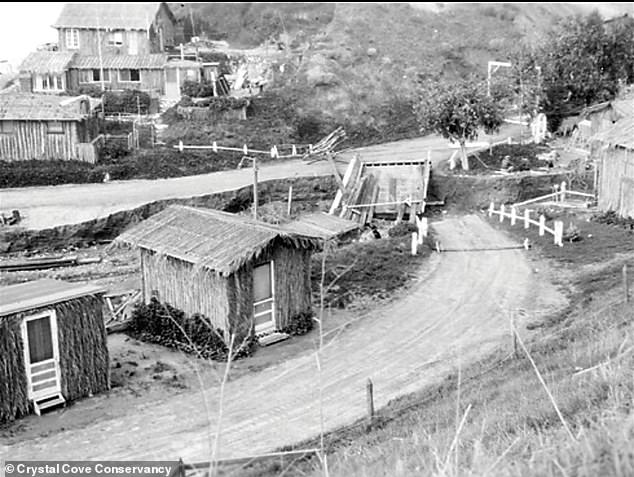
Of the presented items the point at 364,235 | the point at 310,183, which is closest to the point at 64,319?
the point at 364,235

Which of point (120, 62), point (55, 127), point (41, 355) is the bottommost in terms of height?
point (41, 355)

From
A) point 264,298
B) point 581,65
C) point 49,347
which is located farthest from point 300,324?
point 581,65

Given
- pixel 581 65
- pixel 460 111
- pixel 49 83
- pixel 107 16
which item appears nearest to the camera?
pixel 460 111

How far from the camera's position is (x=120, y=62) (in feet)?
171

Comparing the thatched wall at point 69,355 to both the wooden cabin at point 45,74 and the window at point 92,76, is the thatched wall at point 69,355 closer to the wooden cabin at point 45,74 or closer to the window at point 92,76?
the wooden cabin at point 45,74

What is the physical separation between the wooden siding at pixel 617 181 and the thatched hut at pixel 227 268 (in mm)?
12077

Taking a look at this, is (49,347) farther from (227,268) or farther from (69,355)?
(227,268)

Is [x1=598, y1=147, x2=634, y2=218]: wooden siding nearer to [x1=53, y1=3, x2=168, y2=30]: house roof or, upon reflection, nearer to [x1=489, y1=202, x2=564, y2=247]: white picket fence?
[x1=489, y1=202, x2=564, y2=247]: white picket fence

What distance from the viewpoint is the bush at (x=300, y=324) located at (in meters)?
21.4

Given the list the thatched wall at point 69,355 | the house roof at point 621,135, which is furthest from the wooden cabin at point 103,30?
the thatched wall at point 69,355

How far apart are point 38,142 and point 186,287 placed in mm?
23255

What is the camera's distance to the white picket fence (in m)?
27.5

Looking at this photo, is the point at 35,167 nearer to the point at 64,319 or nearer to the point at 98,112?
the point at 98,112

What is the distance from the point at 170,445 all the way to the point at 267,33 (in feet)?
180
